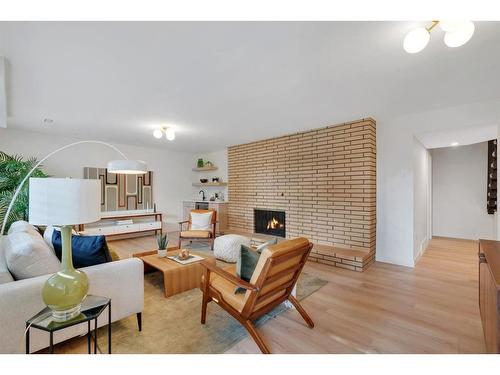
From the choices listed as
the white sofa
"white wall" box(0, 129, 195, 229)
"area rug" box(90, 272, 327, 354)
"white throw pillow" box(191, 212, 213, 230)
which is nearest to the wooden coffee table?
"area rug" box(90, 272, 327, 354)

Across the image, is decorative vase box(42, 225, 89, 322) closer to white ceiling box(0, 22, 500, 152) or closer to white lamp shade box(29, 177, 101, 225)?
white lamp shade box(29, 177, 101, 225)

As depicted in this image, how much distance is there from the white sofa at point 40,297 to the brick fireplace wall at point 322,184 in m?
2.72

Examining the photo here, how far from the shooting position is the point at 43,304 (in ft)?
4.78

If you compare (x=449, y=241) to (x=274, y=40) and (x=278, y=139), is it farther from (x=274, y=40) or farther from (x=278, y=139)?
(x=274, y=40)

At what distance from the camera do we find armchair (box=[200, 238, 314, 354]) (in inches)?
61.2

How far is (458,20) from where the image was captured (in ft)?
4.38

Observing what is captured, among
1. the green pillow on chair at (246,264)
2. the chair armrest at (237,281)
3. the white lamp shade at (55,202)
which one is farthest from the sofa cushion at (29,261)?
the green pillow on chair at (246,264)

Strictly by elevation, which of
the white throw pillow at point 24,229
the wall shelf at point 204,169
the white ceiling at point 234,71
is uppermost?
the white ceiling at point 234,71

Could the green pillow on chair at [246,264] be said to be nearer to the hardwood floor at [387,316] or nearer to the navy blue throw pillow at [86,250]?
the hardwood floor at [387,316]

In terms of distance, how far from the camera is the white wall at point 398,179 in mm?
3273

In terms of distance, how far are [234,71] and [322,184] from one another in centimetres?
259

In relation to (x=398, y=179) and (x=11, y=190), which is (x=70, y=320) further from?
(x=398, y=179)

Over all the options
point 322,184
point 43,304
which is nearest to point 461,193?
point 322,184
